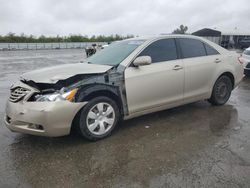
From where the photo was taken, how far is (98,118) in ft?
12.0

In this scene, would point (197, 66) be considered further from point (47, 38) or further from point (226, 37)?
point (47, 38)

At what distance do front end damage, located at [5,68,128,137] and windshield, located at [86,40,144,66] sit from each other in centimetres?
60

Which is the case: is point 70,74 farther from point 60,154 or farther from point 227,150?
point 227,150

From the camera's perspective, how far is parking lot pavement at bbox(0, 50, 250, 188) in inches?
106

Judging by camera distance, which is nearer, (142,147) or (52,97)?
(52,97)

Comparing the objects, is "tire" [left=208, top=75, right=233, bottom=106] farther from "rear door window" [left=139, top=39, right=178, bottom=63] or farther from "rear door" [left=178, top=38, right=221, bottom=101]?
"rear door window" [left=139, top=39, right=178, bottom=63]

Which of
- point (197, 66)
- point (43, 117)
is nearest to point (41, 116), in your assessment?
point (43, 117)

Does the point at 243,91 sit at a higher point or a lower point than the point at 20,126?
lower

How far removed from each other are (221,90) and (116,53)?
267cm

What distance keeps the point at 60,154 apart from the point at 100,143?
632 mm

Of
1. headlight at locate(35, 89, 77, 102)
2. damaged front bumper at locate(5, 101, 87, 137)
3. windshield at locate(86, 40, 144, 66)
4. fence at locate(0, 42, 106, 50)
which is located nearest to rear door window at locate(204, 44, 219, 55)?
windshield at locate(86, 40, 144, 66)

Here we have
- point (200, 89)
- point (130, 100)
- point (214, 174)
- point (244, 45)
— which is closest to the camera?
point (214, 174)

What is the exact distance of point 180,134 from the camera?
3943 millimetres

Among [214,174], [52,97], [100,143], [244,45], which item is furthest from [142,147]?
[244,45]
